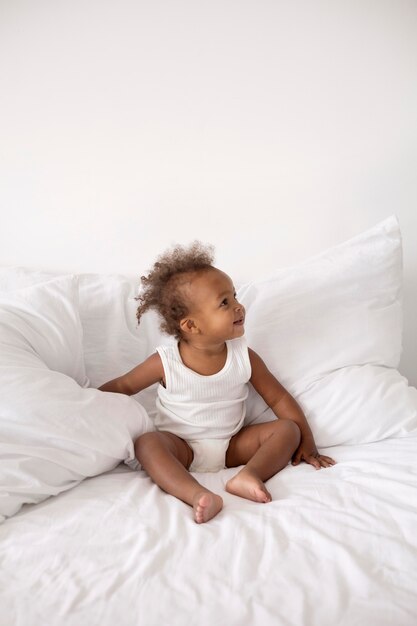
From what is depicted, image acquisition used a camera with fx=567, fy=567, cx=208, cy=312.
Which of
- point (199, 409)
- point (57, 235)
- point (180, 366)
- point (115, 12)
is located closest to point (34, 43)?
point (115, 12)

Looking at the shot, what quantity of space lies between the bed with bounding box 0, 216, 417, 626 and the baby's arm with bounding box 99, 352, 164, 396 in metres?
0.09

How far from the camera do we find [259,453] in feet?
3.90

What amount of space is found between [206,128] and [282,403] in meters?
0.85

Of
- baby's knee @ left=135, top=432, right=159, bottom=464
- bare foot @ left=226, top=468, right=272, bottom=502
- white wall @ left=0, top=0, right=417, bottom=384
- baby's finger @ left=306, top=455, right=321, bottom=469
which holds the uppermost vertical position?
white wall @ left=0, top=0, right=417, bottom=384

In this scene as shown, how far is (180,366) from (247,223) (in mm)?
575

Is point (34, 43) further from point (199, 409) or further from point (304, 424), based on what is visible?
point (304, 424)

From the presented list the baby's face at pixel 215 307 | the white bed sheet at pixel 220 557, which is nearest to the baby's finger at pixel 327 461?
the white bed sheet at pixel 220 557

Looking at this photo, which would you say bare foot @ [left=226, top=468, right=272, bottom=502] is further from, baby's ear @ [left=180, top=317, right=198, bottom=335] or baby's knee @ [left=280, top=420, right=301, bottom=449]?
baby's ear @ [left=180, top=317, right=198, bottom=335]

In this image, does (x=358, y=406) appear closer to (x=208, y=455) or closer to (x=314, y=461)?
(x=314, y=461)

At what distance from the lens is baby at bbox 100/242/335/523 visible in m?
1.26

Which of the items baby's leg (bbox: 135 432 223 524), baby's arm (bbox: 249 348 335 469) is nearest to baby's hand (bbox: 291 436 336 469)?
baby's arm (bbox: 249 348 335 469)

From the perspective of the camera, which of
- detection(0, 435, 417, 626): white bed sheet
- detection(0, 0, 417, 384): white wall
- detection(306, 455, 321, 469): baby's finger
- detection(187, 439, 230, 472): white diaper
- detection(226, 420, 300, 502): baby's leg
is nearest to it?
detection(0, 435, 417, 626): white bed sheet

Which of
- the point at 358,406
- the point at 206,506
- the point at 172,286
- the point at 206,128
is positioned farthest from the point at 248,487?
the point at 206,128

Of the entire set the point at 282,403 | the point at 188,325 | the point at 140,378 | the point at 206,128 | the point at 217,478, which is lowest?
the point at 217,478
